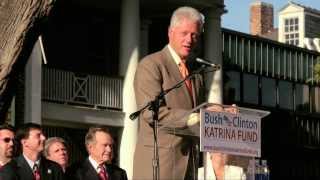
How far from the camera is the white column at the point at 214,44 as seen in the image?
2964cm

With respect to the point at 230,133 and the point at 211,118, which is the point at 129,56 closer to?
the point at 230,133

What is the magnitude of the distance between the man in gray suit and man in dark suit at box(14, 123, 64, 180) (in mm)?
2320

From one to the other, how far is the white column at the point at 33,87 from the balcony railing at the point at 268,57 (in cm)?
929

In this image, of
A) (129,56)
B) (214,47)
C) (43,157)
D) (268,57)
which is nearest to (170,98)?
(43,157)

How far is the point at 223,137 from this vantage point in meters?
6.64

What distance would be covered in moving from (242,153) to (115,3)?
2191cm

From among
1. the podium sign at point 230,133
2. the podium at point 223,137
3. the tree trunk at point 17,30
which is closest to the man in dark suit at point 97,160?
the tree trunk at point 17,30

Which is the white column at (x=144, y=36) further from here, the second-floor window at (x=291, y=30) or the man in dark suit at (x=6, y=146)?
the second-floor window at (x=291, y=30)

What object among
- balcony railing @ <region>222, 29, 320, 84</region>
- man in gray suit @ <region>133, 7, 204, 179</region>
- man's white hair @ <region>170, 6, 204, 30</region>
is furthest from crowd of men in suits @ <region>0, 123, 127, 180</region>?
balcony railing @ <region>222, 29, 320, 84</region>

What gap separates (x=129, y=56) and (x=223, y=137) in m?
20.1

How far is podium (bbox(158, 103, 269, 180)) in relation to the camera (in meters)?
6.46

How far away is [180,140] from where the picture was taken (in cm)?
659

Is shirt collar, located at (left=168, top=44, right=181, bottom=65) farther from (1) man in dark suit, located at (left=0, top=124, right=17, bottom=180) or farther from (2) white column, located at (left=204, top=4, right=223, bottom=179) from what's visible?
(2) white column, located at (left=204, top=4, right=223, bottom=179)

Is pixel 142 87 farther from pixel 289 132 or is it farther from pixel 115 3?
pixel 289 132
